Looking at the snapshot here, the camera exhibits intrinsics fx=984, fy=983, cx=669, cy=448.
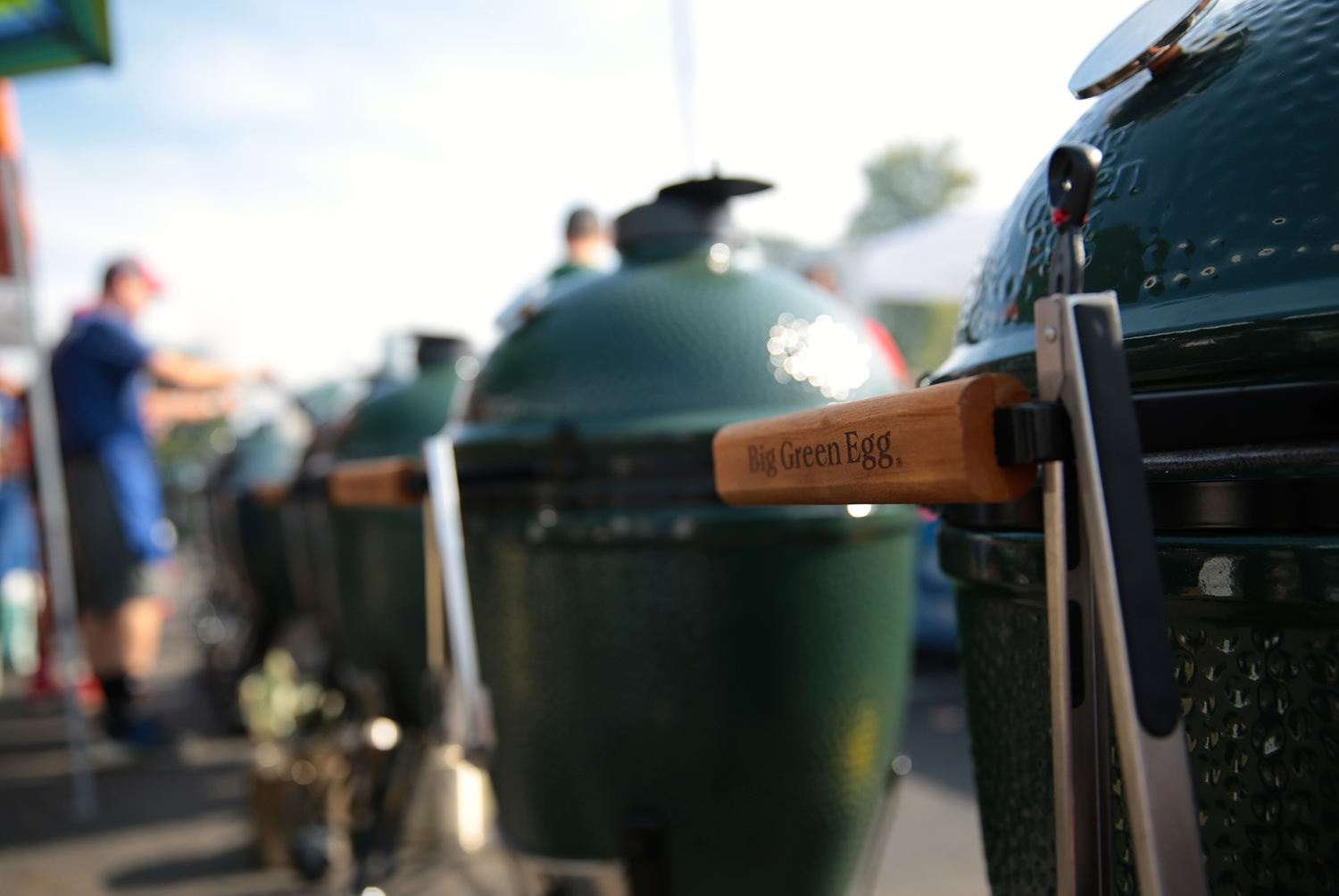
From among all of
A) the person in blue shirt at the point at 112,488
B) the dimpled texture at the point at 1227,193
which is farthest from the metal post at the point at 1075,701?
the person in blue shirt at the point at 112,488

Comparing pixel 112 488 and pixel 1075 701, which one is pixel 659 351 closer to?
pixel 1075 701

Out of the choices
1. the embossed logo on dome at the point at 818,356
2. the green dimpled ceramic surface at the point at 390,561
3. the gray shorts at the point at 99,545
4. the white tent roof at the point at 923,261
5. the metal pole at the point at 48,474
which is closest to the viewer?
the embossed logo on dome at the point at 818,356

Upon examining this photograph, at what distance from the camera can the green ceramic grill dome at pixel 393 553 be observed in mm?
2670

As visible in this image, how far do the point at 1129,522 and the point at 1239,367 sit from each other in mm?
160

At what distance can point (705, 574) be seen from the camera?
4.97 ft

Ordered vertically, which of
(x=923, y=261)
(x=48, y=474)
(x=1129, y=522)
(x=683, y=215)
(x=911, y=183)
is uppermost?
(x=911, y=183)

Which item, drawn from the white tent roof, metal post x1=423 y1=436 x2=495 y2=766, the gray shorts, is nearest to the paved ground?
the gray shorts

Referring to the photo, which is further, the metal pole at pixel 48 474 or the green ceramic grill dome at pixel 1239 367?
the metal pole at pixel 48 474

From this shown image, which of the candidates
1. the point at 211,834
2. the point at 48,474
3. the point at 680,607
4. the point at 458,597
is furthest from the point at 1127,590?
the point at 48,474

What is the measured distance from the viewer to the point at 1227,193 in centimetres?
70

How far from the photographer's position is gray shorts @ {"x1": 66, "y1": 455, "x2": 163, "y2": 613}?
4.29m

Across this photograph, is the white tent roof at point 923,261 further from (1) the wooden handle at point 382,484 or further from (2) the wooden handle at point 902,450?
(2) the wooden handle at point 902,450

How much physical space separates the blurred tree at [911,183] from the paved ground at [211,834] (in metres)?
36.4

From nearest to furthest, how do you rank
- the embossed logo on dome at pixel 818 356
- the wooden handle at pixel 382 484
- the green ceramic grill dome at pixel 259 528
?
1. the embossed logo on dome at pixel 818 356
2. the wooden handle at pixel 382 484
3. the green ceramic grill dome at pixel 259 528
